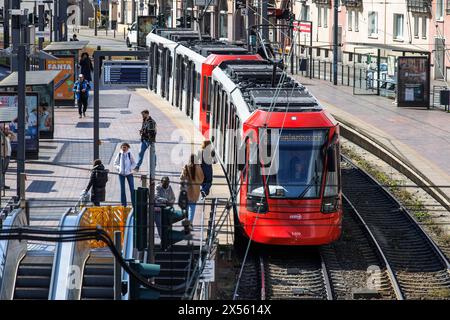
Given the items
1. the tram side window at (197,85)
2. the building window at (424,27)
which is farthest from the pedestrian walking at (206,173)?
the building window at (424,27)

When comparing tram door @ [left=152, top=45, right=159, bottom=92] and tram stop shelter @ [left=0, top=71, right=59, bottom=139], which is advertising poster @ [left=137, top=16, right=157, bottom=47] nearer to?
tram door @ [left=152, top=45, right=159, bottom=92]

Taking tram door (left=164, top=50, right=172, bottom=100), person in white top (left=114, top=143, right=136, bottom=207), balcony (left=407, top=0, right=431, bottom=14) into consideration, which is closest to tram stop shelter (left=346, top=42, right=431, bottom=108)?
tram door (left=164, top=50, right=172, bottom=100)

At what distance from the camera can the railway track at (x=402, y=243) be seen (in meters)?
22.6

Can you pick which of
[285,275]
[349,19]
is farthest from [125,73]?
[349,19]

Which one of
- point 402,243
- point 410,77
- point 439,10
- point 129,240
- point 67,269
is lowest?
point 402,243

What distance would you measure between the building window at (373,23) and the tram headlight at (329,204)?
158 ft

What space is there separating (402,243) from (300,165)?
4.02 meters

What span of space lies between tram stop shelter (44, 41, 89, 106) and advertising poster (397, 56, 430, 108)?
11.0 metres

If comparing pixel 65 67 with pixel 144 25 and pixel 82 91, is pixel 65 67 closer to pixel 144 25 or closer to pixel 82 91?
pixel 82 91

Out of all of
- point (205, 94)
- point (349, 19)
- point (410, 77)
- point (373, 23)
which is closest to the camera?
point (205, 94)

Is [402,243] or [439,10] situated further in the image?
[439,10]

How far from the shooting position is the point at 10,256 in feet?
61.7

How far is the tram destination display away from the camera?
26.3 meters
